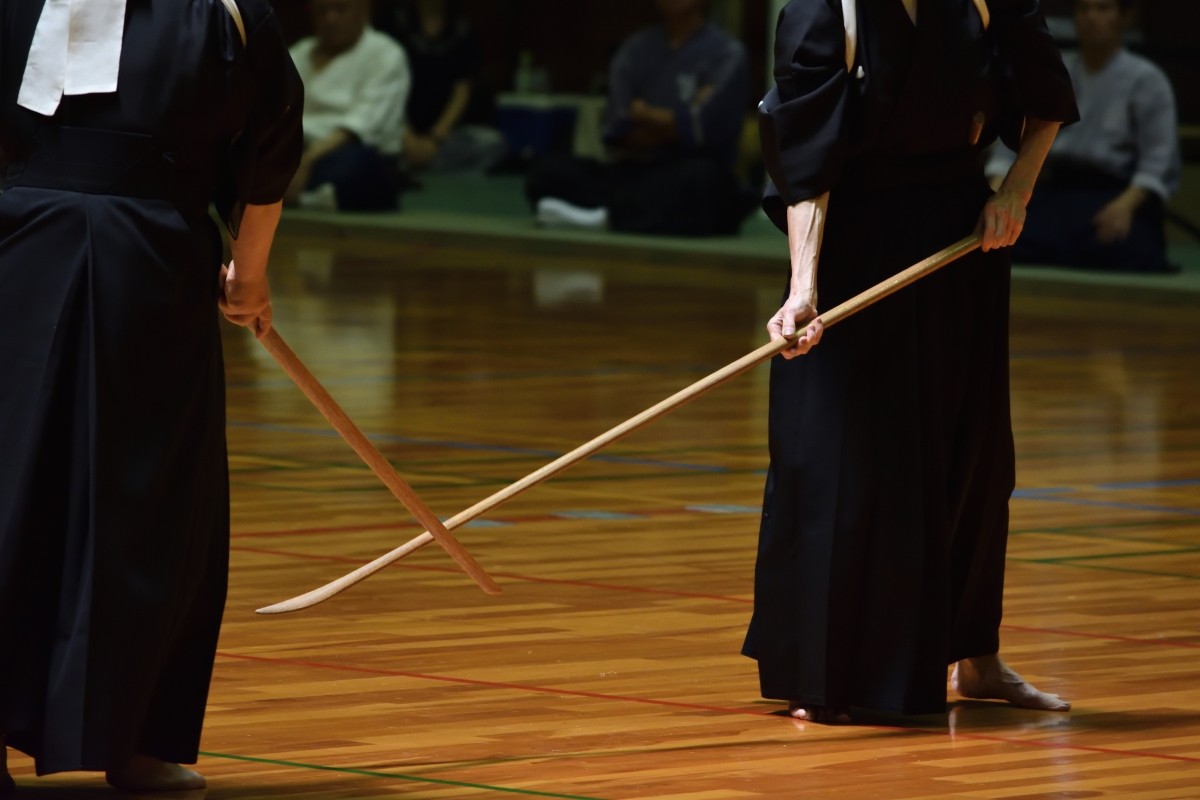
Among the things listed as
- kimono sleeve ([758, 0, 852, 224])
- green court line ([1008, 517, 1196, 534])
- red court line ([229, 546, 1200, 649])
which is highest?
kimono sleeve ([758, 0, 852, 224])

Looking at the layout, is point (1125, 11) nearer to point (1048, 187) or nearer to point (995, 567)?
point (1048, 187)

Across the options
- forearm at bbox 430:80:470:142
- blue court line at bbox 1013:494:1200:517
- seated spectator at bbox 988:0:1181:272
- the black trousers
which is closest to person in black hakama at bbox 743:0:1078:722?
blue court line at bbox 1013:494:1200:517

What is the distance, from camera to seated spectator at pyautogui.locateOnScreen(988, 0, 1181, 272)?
11.8 m

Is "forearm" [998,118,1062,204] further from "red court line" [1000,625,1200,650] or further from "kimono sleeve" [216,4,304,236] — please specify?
"kimono sleeve" [216,4,304,236]

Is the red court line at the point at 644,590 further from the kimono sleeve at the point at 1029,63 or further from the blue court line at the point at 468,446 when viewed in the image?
the blue court line at the point at 468,446

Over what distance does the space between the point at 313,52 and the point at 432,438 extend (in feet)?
27.3

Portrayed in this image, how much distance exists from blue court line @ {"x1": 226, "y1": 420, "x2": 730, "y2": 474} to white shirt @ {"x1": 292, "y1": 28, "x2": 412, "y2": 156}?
7696 millimetres

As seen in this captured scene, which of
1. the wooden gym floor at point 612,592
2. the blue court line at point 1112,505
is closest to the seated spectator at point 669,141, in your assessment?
the wooden gym floor at point 612,592

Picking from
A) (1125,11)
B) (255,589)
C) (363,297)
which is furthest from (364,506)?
(1125,11)

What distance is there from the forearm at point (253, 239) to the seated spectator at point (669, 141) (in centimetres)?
978

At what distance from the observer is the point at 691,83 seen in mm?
13523

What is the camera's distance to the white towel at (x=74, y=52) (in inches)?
137

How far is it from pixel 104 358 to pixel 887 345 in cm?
134

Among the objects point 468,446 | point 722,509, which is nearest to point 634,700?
point 722,509
